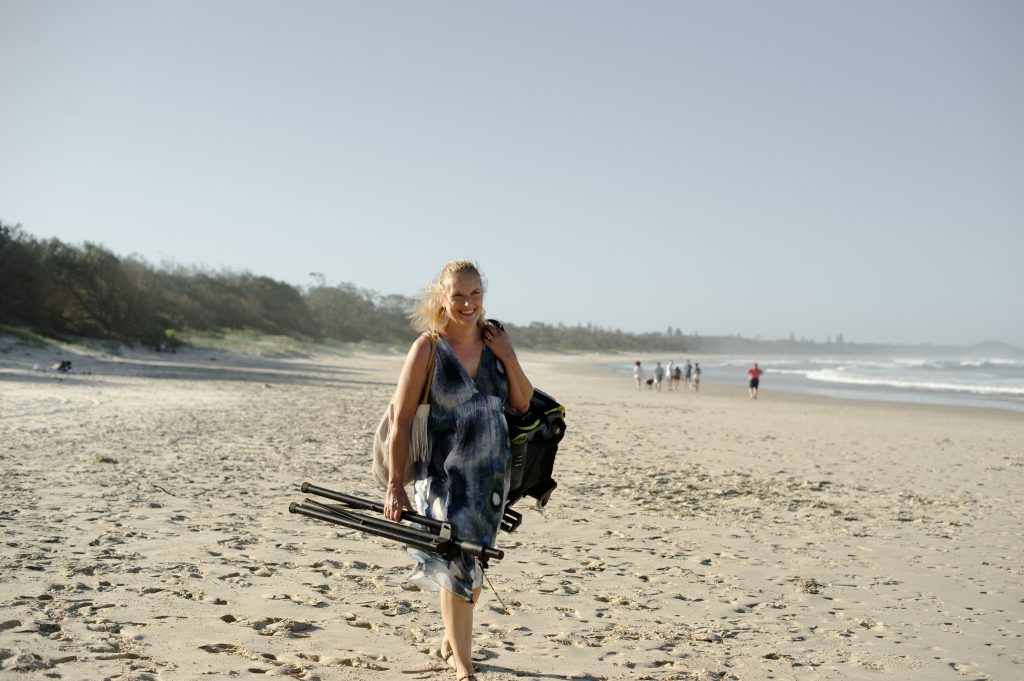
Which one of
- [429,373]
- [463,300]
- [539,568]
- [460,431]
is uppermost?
[463,300]

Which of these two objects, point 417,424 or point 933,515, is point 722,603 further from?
point 933,515

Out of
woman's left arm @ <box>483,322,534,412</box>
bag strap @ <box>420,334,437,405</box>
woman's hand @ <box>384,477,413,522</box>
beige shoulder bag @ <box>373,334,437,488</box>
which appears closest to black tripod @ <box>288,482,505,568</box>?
woman's hand @ <box>384,477,413,522</box>

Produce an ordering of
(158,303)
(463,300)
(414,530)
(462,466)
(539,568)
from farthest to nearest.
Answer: (158,303)
(539,568)
(463,300)
(462,466)
(414,530)

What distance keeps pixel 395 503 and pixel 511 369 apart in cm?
71

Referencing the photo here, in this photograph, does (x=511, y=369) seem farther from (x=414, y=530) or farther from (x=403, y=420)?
(x=414, y=530)

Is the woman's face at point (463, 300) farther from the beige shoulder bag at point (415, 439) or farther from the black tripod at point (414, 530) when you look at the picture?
the black tripod at point (414, 530)

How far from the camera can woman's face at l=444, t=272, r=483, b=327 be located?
10.8ft

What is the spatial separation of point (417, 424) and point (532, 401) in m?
0.52

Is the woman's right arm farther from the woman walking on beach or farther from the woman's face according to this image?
the woman's face

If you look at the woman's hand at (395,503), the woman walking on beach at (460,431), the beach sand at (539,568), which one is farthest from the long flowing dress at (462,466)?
the beach sand at (539,568)

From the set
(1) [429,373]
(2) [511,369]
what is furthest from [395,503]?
(2) [511,369]

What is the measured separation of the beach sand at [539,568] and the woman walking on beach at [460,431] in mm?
512

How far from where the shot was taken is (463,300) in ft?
10.8

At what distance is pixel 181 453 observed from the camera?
8.78 meters
